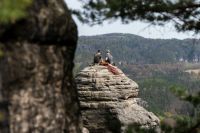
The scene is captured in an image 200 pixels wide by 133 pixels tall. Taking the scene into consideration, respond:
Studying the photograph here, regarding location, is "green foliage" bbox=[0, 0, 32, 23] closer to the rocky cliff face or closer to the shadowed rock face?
the shadowed rock face

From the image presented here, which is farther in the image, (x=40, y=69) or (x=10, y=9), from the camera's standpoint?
(x=40, y=69)

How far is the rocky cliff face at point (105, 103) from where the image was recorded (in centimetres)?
3081

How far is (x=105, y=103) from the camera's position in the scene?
31359 mm

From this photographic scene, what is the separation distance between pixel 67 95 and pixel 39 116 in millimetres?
1039

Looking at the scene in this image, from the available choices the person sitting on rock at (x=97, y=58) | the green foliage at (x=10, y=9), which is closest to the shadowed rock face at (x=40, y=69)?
the green foliage at (x=10, y=9)

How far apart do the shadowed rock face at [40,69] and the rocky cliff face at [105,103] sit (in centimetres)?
2243

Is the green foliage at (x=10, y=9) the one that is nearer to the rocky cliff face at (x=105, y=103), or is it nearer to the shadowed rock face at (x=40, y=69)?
the shadowed rock face at (x=40, y=69)

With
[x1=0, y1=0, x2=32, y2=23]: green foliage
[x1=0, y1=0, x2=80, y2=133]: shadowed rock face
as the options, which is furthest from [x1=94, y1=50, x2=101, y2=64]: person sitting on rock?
[x1=0, y1=0, x2=32, y2=23]: green foliage

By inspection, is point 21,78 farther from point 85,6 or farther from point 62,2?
point 85,6

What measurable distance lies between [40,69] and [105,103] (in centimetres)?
2406

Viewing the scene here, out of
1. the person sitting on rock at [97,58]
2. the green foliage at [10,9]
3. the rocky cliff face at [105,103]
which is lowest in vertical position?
the rocky cliff face at [105,103]

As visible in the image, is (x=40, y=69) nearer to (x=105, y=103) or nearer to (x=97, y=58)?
(x=105, y=103)

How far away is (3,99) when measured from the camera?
6633 millimetres

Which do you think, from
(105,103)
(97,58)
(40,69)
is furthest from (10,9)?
(97,58)
